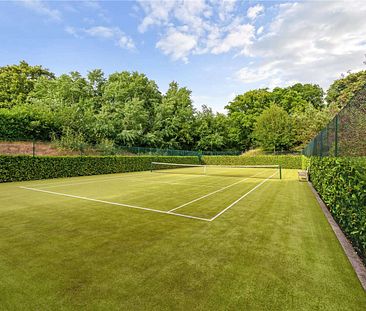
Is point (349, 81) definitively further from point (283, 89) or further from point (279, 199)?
point (279, 199)

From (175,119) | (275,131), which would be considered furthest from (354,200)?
(275,131)

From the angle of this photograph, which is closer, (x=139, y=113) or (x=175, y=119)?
(x=139, y=113)

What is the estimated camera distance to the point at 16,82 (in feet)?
111

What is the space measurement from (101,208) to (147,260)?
3.80m

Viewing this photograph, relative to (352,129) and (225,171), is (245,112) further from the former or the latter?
(352,129)

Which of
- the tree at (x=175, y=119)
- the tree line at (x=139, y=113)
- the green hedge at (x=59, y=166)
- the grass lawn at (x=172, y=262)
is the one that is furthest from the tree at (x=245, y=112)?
the grass lawn at (x=172, y=262)

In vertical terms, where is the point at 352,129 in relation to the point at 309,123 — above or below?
below

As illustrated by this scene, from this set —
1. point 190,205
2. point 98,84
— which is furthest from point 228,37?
point 98,84

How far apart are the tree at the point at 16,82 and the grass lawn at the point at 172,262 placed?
34.8 meters

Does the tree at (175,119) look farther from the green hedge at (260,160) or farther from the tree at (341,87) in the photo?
the tree at (341,87)

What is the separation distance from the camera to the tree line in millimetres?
24297

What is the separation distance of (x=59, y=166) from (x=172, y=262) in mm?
14863

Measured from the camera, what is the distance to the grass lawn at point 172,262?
91.7 inches

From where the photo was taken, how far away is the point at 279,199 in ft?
26.6
